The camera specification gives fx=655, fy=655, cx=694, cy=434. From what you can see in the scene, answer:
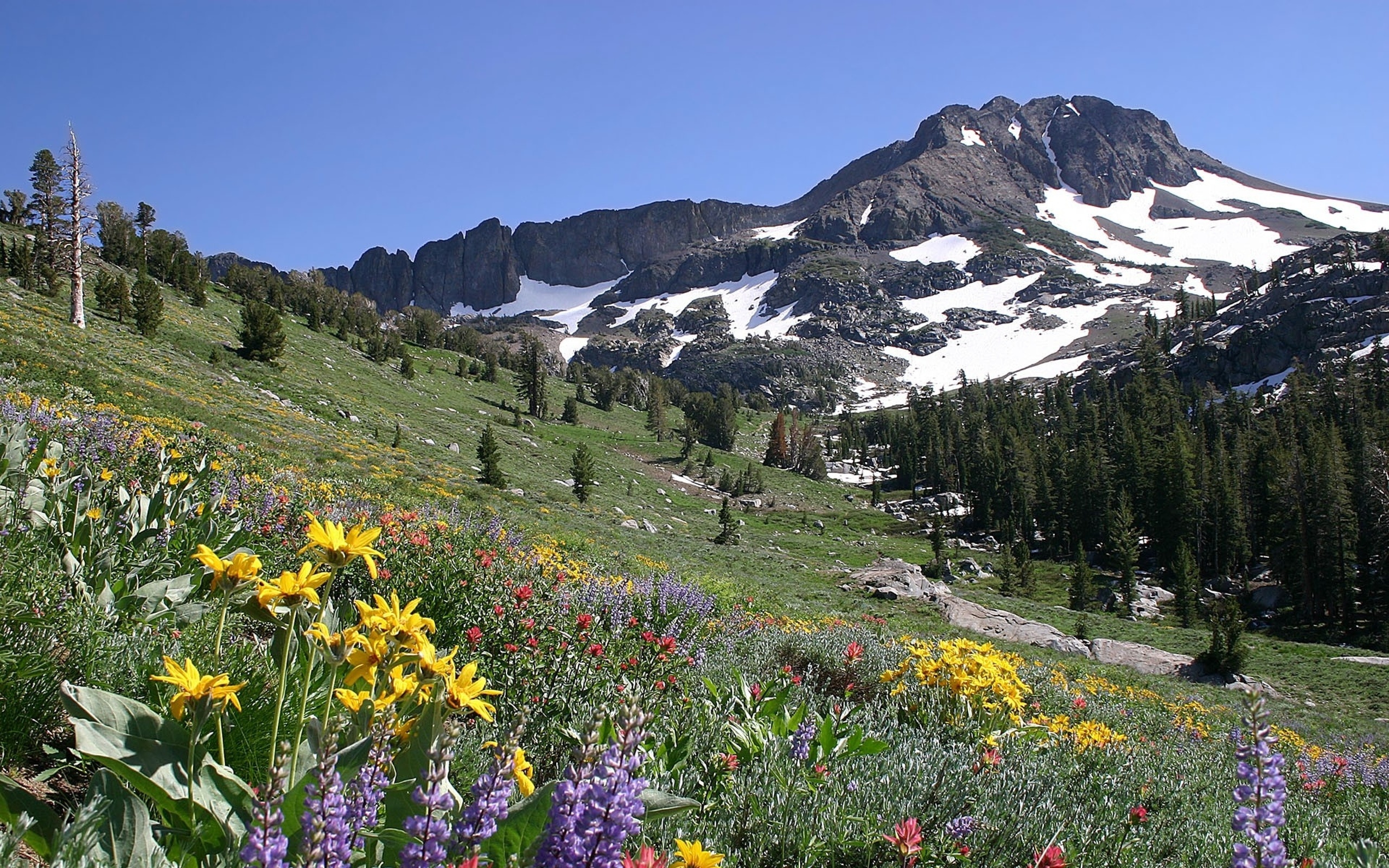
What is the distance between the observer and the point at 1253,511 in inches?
2349

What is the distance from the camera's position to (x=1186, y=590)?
1695 inches

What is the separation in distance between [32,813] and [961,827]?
9.80 ft

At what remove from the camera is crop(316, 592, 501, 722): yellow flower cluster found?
5.61ft

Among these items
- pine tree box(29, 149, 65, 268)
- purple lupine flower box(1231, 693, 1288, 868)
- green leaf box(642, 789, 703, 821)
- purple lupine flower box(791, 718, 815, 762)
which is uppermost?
pine tree box(29, 149, 65, 268)

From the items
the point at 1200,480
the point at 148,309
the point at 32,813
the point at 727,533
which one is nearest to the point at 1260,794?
the point at 32,813

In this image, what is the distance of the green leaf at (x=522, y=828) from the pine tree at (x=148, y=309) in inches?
1490

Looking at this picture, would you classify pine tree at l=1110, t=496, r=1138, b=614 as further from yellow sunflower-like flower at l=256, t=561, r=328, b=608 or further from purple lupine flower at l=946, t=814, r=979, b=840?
yellow sunflower-like flower at l=256, t=561, r=328, b=608

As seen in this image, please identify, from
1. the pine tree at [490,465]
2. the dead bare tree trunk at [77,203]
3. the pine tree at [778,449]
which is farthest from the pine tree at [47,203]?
the pine tree at [778,449]

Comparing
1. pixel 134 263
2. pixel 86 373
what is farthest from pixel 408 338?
pixel 86 373

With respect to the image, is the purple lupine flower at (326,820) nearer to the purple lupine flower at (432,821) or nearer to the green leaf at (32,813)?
the purple lupine flower at (432,821)

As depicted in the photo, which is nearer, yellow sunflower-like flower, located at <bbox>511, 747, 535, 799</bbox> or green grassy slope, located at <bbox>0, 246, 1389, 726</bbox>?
yellow sunflower-like flower, located at <bbox>511, 747, 535, 799</bbox>

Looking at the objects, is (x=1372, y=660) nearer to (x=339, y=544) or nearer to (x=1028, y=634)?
(x=1028, y=634)

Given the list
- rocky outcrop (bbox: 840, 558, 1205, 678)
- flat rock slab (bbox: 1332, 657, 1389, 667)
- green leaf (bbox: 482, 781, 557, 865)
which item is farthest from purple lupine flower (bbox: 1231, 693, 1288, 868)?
flat rock slab (bbox: 1332, 657, 1389, 667)

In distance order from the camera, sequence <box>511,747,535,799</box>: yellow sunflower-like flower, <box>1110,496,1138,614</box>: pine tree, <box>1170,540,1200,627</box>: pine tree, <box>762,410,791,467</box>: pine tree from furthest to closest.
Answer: <box>762,410,791,467</box>: pine tree → <box>1110,496,1138,614</box>: pine tree → <box>1170,540,1200,627</box>: pine tree → <box>511,747,535,799</box>: yellow sunflower-like flower
